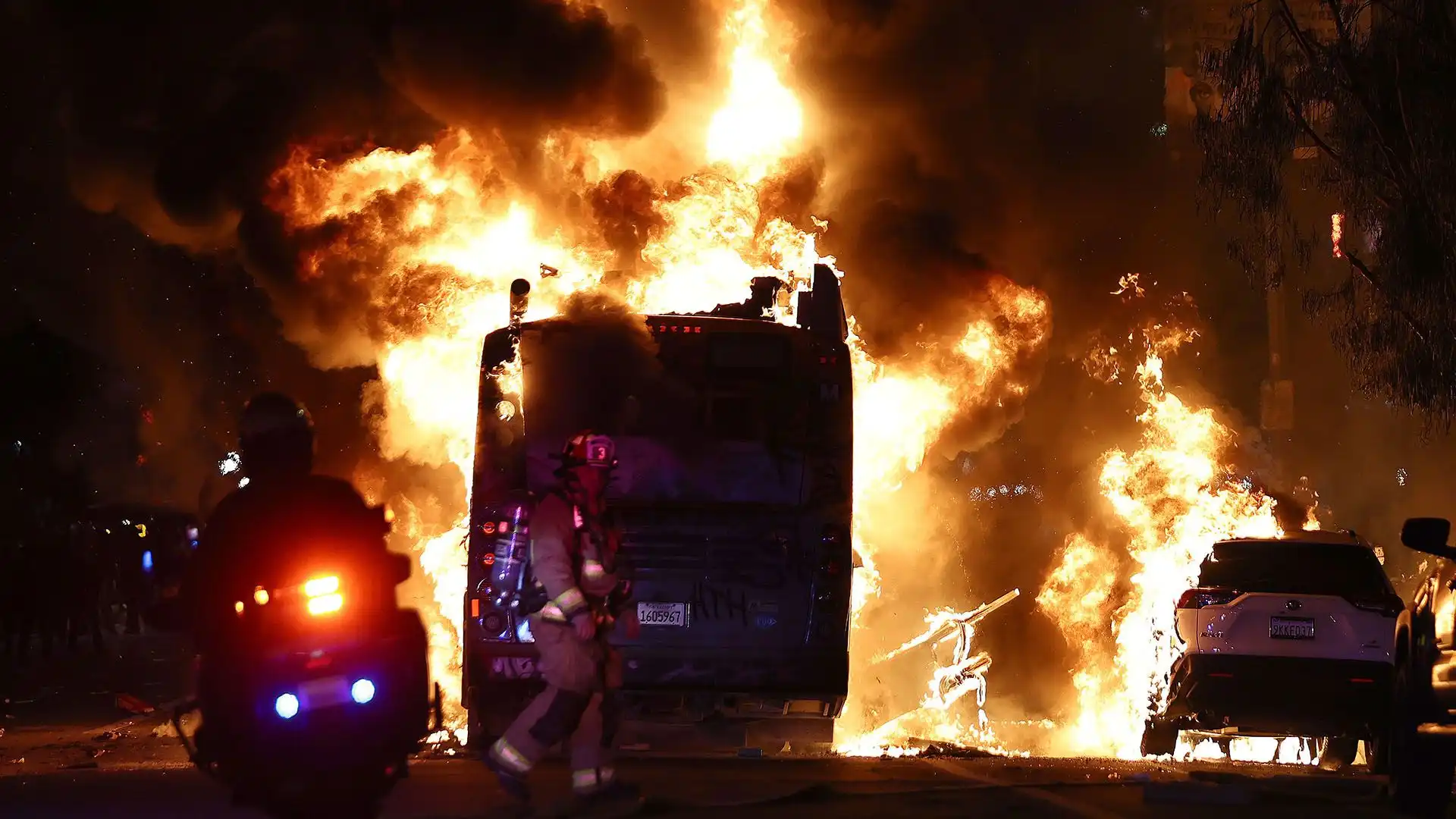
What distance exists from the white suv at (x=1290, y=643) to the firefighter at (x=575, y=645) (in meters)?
5.55

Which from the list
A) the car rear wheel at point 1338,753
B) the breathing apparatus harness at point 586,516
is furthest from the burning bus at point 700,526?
the car rear wheel at point 1338,753

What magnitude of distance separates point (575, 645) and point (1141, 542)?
1472 centimetres

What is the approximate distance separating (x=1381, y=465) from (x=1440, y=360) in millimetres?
54540

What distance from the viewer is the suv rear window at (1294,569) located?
43.0 feet

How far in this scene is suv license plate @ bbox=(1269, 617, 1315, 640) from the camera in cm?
1289

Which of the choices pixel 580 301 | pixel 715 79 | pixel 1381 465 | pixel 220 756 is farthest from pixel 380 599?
pixel 1381 465

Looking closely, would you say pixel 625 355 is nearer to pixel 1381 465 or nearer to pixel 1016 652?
pixel 1016 652

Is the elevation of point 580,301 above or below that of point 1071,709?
above

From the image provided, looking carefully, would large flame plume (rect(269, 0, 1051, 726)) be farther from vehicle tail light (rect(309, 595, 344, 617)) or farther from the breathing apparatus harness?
vehicle tail light (rect(309, 595, 344, 617))

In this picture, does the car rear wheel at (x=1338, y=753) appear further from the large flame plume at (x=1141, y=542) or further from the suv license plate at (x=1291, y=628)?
the large flame plume at (x=1141, y=542)

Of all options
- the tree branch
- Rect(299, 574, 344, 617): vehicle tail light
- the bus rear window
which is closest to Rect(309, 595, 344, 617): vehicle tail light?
Rect(299, 574, 344, 617): vehicle tail light

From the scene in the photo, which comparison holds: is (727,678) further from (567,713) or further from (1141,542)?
(1141,542)

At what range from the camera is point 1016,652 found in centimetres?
3033

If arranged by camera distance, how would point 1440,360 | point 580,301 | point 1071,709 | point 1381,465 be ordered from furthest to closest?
point 1381,465
point 1071,709
point 1440,360
point 580,301
